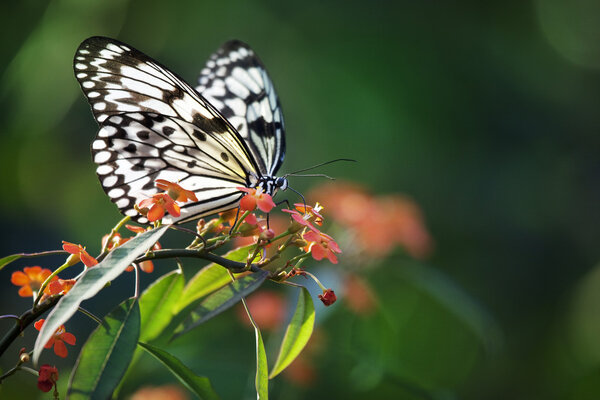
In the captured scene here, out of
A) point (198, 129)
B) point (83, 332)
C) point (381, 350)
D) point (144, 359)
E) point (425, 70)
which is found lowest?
point (83, 332)

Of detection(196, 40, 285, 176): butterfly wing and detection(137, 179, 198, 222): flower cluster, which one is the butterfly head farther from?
detection(137, 179, 198, 222): flower cluster

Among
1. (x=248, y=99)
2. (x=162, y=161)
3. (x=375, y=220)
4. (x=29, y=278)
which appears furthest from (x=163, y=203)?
(x=375, y=220)

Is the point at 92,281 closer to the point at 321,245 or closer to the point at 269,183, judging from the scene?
the point at 321,245

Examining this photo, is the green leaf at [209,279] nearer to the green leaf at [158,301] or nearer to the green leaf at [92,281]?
the green leaf at [158,301]

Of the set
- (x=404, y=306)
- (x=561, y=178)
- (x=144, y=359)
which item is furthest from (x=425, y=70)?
(x=144, y=359)

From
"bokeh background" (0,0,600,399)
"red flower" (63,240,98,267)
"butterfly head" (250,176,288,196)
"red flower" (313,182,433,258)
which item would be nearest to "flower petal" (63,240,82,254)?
"red flower" (63,240,98,267)

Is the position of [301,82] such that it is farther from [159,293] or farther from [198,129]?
[159,293]

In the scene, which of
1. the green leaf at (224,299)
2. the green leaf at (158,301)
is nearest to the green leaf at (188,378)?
the green leaf at (224,299)
